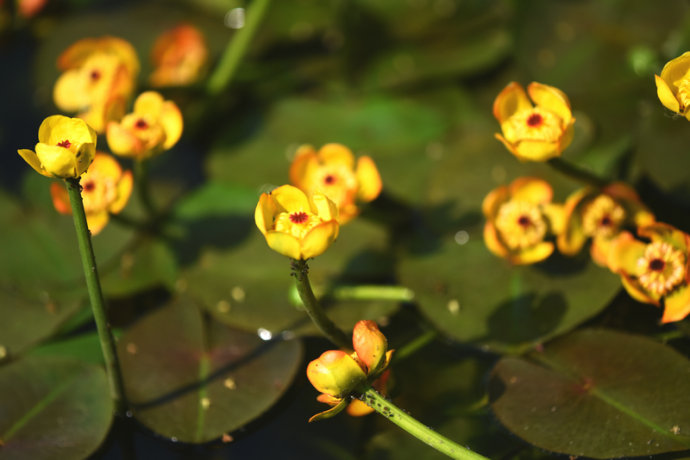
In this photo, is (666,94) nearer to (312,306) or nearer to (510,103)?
(510,103)

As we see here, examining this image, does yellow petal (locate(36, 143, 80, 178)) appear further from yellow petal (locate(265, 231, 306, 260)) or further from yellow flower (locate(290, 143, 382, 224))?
yellow flower (locate(290, 143, 382, 224))

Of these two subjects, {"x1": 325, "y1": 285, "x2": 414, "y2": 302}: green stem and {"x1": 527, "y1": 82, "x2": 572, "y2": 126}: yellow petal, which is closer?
{"x1": 527, "y1": 82, "x2": 572, "y2": 126}: yellow petal

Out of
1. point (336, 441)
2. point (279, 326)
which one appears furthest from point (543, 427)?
point (279, 326)

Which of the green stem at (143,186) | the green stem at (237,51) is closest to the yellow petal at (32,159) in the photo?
the green stem at (143,186)

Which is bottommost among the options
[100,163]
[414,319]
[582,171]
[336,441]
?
[336,441]

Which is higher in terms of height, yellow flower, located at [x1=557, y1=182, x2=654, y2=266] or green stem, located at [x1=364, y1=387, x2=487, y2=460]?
yellow flower, located at [x1=557, y1=182, x2=654, y2=266]

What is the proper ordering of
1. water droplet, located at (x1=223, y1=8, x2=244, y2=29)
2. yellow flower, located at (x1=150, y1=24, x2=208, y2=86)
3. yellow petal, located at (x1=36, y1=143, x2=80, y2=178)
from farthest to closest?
water droplet, located at (x1=223, y1=8, x2=244, y2=29), yellow flower, located at (x1=150, y1=24, x2=208, y2=86), yellow petal, located at (x1=36, y1=143, x2=80, y2=178)

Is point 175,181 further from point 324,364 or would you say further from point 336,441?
point 324,364

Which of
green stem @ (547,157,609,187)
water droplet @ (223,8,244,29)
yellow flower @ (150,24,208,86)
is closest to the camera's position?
green stem @ (547,157,609,187)

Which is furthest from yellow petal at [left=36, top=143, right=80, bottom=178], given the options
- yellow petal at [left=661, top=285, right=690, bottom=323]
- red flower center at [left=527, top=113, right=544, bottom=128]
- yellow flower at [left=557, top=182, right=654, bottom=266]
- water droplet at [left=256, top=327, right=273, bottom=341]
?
yellow petal at [left=661, top=285, right=690, bottom=323]
